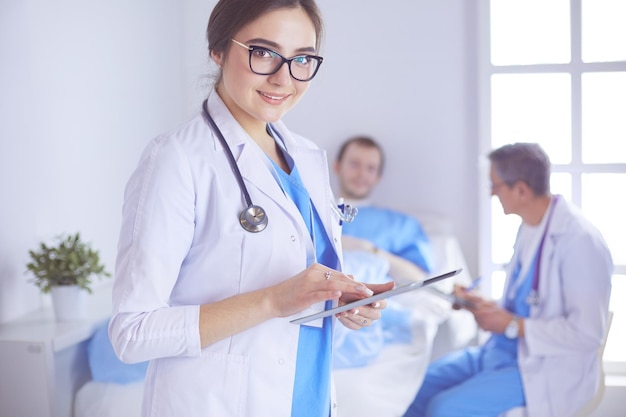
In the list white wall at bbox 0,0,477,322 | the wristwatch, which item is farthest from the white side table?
the wristwatch

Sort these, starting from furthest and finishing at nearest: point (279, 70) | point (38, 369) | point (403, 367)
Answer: point (403, 367), point (38, 369), point (279, 70)

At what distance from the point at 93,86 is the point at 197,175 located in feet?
5.55

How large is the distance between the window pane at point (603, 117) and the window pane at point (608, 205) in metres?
0.09

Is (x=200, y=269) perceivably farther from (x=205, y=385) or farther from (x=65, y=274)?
(x=65, y=274)

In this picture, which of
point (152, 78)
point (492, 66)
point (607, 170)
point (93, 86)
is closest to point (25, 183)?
point (93, 86)

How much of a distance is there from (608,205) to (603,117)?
14.3 inches

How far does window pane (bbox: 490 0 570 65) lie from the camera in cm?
319

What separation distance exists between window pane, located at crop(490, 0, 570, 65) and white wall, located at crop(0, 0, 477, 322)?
13cm

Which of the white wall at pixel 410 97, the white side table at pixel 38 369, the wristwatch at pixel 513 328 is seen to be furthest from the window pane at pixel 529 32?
the white side table at pixel 38 369

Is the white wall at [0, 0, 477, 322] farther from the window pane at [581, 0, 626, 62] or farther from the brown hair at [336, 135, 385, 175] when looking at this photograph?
the window pane at [581, 0, 626, 62]

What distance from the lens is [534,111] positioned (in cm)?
323

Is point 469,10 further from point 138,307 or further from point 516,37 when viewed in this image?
point 138,307

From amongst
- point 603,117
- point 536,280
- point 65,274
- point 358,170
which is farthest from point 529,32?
point 65,274

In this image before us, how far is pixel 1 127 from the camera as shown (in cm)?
214
